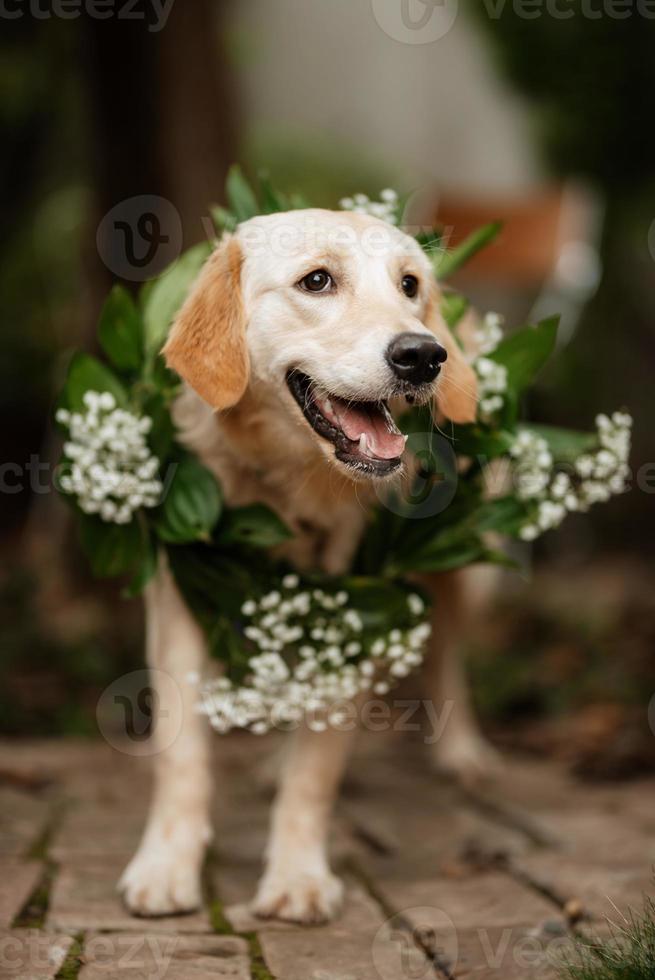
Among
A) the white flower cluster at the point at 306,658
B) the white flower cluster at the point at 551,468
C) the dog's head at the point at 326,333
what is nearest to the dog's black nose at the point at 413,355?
the dog's head at the point at 326,333

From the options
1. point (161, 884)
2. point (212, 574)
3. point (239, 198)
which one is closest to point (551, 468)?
point (212, 574)

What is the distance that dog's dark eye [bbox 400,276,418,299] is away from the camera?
7.68ft

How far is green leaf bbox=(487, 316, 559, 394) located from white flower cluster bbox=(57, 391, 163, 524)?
0.81m

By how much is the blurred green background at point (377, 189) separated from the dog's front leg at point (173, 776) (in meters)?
1.39

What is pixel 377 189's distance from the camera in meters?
9.33

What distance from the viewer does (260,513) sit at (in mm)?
2328

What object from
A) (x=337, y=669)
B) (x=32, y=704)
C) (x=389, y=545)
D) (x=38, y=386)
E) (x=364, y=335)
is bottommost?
(x=38, y=386)

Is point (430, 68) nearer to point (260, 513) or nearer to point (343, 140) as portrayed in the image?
point (343, 140)

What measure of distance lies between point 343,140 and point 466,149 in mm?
1264

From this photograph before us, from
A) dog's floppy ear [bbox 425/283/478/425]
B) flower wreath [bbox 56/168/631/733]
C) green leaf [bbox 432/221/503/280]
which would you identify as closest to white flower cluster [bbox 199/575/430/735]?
flower wreath [bbox 56/168/631/733]

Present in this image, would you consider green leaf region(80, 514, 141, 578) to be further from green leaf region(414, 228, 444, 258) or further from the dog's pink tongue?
green leaf region(414, 228, 444, 258)

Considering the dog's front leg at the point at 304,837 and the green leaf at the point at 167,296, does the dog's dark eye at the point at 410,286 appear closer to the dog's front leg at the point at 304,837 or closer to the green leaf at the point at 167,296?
the green leaf at the point at 167,296

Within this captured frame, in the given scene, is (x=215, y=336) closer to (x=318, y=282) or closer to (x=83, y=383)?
(x=318, y=282)

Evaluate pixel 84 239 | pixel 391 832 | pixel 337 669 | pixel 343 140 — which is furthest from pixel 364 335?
pixel 343 140
